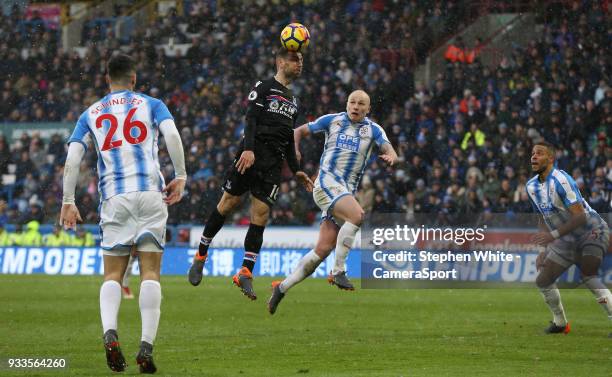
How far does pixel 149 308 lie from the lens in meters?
8.02

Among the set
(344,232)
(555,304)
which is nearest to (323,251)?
(344,232)

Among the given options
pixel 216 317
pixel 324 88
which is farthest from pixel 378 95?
pixel 216 317

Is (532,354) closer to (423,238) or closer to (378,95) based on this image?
(423,238)

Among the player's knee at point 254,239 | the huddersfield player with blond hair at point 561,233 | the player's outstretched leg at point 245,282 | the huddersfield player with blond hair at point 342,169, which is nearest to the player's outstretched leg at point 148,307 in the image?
the player's outstretched leg at point 245,282

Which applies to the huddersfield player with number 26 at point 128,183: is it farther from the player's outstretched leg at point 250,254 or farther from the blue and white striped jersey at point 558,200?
the blue and white striped jersey at point 558,200

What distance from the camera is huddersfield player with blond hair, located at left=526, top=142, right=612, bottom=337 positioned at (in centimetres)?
1163

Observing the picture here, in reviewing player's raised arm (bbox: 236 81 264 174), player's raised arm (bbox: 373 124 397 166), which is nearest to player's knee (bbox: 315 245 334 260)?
player's raised arm (bbox: 373 124 397 166)

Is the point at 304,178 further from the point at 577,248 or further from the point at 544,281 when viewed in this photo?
the point at 577,248

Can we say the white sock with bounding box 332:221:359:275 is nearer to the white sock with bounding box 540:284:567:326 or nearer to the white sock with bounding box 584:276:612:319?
the white sock with bounding box 540:284:567:326

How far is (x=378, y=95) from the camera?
27.6 meters

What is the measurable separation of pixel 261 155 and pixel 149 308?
3069mm

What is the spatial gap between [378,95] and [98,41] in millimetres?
10444

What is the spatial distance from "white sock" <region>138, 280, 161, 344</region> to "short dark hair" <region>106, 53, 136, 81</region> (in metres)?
1.60

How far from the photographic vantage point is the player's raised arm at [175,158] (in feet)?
26.1
